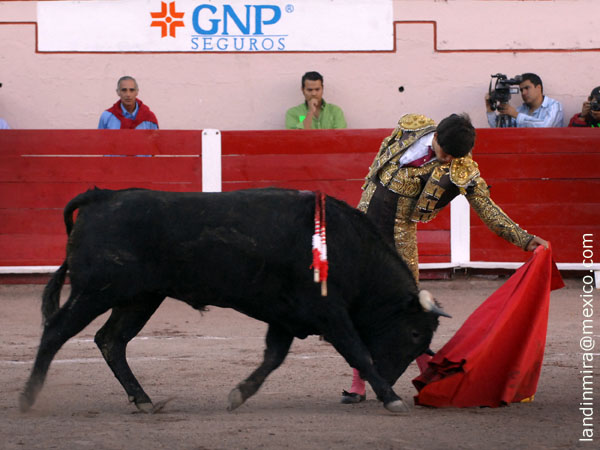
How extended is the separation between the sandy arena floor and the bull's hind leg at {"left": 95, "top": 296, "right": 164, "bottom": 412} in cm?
6

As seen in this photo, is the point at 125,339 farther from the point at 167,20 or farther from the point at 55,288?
the point at 167,20

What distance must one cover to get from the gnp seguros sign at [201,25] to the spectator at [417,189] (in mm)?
3758

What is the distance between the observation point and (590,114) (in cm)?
661

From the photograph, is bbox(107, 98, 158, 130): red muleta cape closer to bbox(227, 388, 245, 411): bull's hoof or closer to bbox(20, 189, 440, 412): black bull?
bbox(20, 189, 440, 412): black bull

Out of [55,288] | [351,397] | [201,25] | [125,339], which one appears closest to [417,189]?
[351,397]

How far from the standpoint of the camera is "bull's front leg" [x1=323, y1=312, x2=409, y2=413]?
3.17m

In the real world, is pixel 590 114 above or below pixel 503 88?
below

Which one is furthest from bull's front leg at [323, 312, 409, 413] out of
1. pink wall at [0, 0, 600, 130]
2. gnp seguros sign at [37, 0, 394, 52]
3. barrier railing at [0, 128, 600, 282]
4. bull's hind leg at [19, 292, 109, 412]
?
gnp seguros sign at [37, 0, 394, 52]

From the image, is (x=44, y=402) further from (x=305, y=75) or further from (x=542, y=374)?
(x=305, y=75)

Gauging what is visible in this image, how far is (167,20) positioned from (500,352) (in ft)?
14.5

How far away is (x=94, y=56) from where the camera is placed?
7160 mm

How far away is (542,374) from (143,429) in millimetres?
1685

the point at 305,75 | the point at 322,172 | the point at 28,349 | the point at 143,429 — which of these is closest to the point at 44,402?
the point at 143,429

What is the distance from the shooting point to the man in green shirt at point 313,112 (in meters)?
6.70
